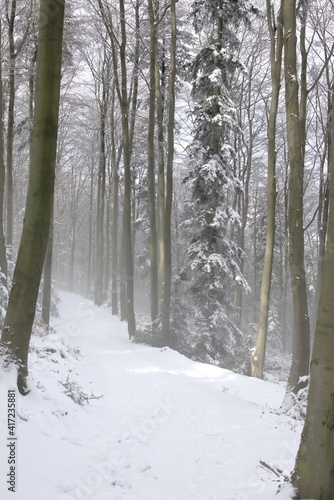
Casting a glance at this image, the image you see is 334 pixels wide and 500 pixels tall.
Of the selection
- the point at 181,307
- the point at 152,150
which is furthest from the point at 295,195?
the point at 152,150

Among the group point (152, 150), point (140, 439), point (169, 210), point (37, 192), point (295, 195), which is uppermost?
point (152, 150)

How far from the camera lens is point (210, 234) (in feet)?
43.1

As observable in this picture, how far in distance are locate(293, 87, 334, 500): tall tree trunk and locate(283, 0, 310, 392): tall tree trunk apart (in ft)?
15.9

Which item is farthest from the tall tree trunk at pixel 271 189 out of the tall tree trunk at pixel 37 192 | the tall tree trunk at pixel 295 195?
the tall tree trunk at pixel 37 192

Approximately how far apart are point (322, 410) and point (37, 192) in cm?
401

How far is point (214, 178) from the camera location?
12.4m

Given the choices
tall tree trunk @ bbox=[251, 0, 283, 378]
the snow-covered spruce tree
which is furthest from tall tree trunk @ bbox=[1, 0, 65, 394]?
the snow-covered spruce tree

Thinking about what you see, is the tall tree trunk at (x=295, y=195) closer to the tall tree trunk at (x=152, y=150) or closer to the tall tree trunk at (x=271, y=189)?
the tall tree trunk at (x=271, y=189)

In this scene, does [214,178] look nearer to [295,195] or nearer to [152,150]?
[152,150]

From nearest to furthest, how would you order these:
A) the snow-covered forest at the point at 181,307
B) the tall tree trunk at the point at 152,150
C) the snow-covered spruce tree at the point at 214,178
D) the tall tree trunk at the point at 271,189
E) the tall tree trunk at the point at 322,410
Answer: the tall tree trunk at the point at 322,410 → the snow-covered forest at the point at 181,307 → the tall tree trunk at the point at 271,189 → the snow-covered spruce tree at the point at 214,178 → the tall tree trunk at the point at 152,150

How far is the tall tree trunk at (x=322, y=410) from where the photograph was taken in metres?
2.87

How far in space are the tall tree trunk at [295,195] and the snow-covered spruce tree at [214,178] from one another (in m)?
4.62

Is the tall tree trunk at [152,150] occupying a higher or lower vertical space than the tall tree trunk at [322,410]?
higher

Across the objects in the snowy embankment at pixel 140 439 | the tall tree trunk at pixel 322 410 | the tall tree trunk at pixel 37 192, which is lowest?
the snowy embankment at pixel 140 439
